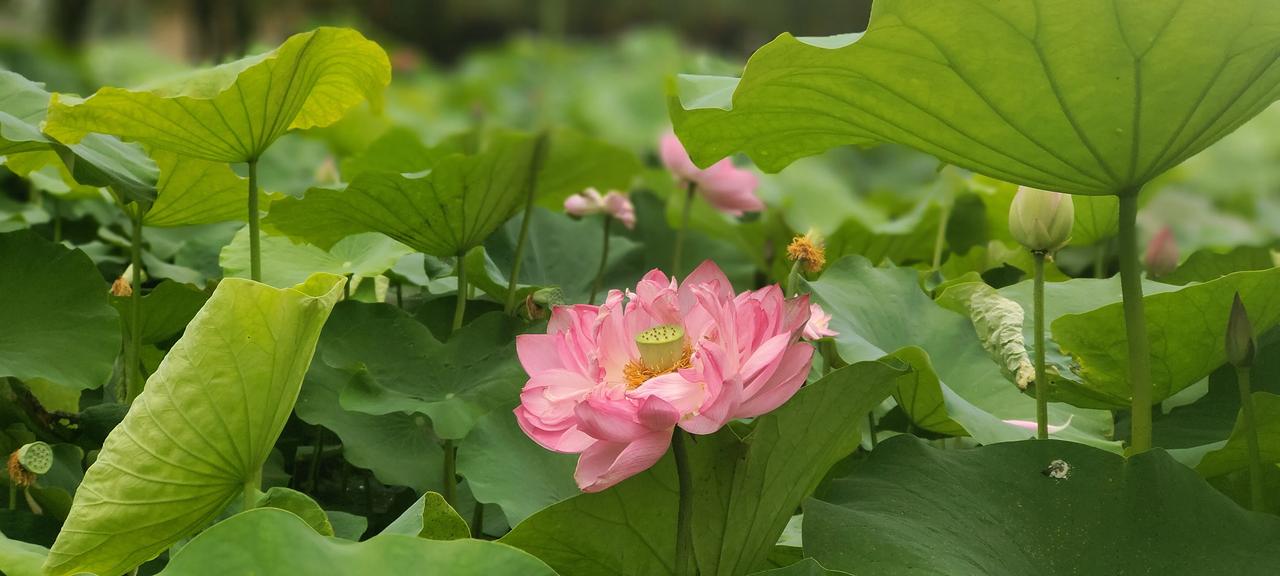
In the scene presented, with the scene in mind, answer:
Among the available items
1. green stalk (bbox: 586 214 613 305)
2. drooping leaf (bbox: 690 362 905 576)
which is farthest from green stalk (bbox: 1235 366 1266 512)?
green stalk (bbox: 586 214 613 305)

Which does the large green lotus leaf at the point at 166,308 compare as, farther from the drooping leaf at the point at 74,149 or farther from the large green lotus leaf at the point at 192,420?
the large green lotus leaf at the point at 192,420

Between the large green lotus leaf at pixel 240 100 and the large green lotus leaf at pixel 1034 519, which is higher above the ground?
the large green lotus leaf at pixel 240 100

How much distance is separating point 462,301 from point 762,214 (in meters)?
0.75

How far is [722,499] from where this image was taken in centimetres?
71

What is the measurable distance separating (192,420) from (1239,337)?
0.60 meters

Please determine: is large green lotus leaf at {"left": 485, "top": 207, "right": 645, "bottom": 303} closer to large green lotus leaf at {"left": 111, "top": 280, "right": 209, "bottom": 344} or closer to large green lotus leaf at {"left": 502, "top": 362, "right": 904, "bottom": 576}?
large green lotus leaf at {"left": 111, "top": 280, "right": 209, "bottom": 344}

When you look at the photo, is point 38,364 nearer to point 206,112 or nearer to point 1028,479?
point 206,112

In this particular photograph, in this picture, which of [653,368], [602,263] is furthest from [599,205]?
[653,368]

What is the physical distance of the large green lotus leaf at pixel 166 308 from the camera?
3.18 ft

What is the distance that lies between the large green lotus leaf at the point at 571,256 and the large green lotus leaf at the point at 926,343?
1.09 ft

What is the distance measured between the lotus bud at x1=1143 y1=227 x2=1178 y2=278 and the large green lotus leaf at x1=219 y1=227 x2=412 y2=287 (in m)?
0.71

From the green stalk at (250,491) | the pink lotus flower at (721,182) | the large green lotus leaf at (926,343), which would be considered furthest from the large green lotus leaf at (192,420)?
the pink lotus flower at (721,182)

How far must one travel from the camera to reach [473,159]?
92 cm

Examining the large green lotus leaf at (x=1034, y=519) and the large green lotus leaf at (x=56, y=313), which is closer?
the large green lotus leaf at (x=1034, y=519)
